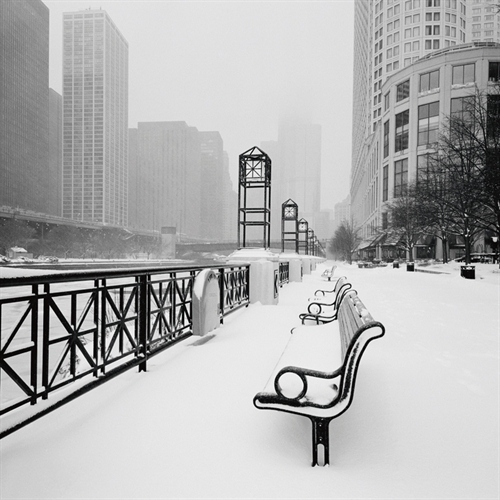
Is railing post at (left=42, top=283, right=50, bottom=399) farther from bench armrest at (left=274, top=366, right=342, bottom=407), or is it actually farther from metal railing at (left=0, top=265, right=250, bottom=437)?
bench armrest at (left=274, top=366, right=342, bottom=407)

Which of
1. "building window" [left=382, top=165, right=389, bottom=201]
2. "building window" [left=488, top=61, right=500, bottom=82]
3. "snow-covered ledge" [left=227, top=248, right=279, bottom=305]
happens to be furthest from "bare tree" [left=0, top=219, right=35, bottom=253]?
"building window" [left=488, top=61, right=500, bottom=82]

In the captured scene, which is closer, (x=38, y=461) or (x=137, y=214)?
(x=38, y=461)

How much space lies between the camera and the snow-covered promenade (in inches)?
82.3

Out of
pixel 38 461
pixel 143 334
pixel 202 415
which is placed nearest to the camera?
pixel 38 461

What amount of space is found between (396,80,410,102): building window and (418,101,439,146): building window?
14.7ft

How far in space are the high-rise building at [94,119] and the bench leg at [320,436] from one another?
119m

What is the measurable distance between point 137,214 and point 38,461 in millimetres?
A: 136351

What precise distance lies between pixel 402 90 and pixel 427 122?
824 cm

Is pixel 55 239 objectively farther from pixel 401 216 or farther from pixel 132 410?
pixel 132 410

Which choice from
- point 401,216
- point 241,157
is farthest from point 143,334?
point 401,216

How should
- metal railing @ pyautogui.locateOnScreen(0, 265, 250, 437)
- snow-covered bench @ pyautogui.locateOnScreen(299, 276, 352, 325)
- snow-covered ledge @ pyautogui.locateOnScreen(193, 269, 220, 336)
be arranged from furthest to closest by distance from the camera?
snow-covered bench @ pyautogui.locateOnScreen(299, 276, 352, 325), snow-covered ledge @ pyautogui.locateOnScreen(193, 269, 220, 336), metal railing @ pyautogui.locateOnScreen(0, 265, 250, 437)

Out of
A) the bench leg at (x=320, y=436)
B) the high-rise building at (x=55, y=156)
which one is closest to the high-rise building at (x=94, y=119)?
the high-rise building at (x=55, y=156)

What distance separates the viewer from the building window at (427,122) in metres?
50.2

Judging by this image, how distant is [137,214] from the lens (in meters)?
131
